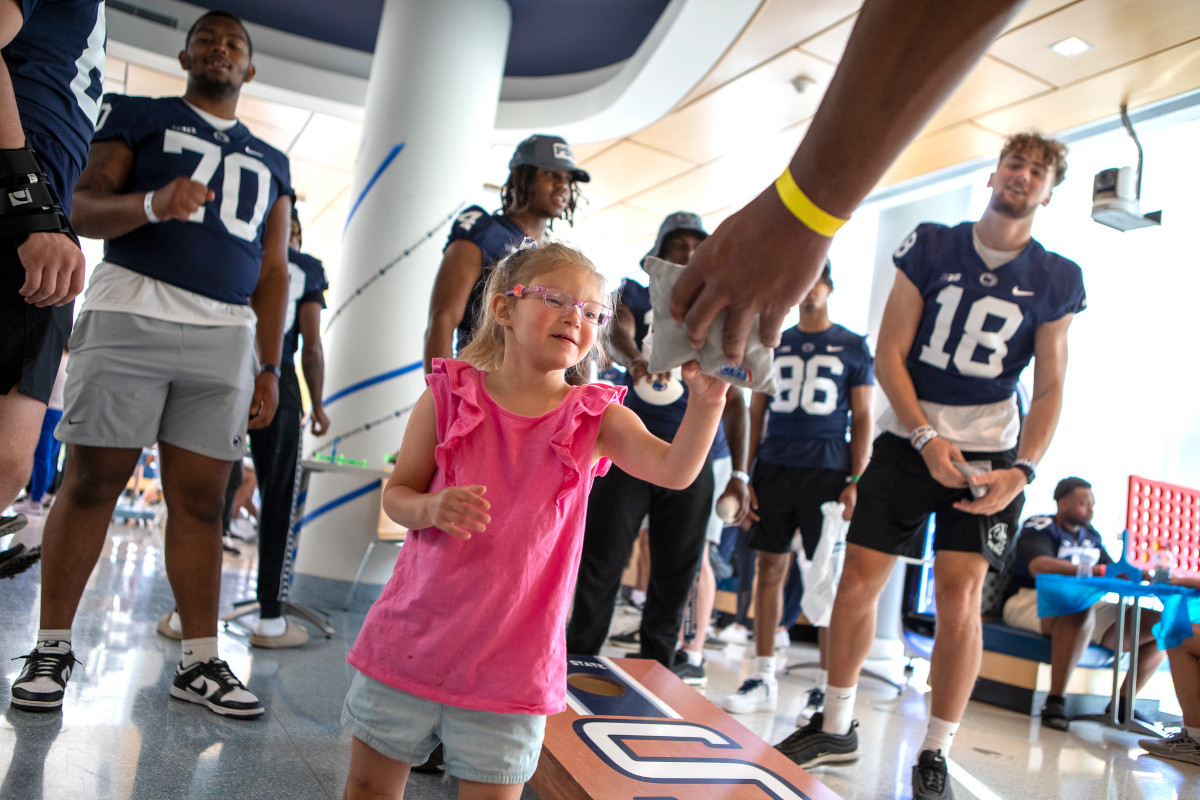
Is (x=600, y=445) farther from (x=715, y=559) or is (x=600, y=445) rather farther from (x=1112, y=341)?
(x=1112, y=341)

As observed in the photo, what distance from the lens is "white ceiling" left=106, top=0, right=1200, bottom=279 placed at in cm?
437

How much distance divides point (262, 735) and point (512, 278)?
4.22 feet

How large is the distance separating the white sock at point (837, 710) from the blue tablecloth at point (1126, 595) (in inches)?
81.8

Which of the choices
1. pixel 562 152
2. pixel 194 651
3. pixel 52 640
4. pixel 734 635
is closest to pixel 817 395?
pixel 562 152

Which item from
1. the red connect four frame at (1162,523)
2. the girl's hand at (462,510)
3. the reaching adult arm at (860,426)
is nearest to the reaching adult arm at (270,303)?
the girl's hand at (462,510)

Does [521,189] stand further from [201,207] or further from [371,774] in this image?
[371,774]

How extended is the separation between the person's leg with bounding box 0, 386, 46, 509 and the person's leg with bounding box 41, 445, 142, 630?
1.77ft

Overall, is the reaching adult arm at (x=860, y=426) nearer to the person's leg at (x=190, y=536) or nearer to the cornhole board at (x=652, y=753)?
the cornhole board at (x=652, y=753)

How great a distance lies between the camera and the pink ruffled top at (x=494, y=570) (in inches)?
47.4

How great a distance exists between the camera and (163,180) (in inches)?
87.8

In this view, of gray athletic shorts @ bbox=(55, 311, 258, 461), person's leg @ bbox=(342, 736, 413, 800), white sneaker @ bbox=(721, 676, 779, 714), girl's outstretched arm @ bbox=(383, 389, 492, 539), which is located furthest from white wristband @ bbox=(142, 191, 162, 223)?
white sneaker @ bbox=(721, 676, 779, 714)

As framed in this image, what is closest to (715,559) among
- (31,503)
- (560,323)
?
(560,323)

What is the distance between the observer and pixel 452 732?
47.9 inches

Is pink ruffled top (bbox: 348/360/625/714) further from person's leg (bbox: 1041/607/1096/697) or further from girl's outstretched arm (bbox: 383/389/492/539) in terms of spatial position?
person's leg (bbox: 1041/607/1096/697)
